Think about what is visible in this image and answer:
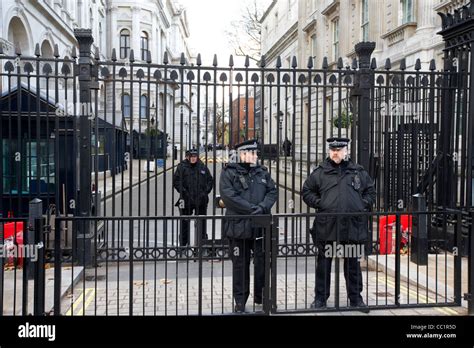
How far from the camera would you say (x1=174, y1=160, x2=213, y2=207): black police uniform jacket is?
26.9 ft

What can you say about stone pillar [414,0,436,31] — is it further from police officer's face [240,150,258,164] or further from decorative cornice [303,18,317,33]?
decorative cornice [303,18,317,33]

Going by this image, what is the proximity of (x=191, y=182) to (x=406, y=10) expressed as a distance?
12422 millimetres

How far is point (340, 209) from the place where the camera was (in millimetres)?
5090

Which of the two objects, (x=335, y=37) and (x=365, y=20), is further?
(x=335, y=37)

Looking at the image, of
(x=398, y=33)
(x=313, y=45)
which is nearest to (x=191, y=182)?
(x=398, y=33)

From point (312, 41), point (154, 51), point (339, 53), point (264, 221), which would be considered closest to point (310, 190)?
point (264, 221)

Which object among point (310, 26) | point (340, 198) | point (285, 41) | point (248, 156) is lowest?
point (340, 198)

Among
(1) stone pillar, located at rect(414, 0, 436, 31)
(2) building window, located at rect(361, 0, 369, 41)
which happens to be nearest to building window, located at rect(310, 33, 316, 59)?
(2) building window, located at rect(361, 0, 369, 41)

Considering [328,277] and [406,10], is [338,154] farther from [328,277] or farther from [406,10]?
[406,10]

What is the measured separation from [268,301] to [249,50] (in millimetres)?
49533

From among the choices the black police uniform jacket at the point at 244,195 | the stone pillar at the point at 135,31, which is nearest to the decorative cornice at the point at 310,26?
the black police uniform jacket at the point at 244,195

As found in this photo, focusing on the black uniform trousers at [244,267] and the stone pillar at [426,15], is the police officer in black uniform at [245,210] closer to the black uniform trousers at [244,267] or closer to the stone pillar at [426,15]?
the black uniform trousers at [244,267]

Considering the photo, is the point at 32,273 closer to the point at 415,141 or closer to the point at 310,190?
the point at 310,190

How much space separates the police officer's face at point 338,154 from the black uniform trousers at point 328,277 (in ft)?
3.18
